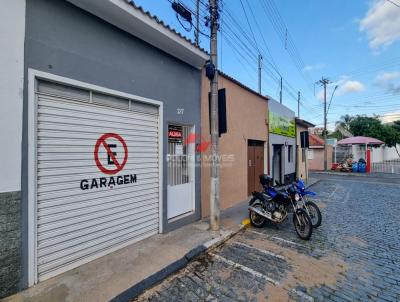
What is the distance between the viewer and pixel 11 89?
2.71 meters

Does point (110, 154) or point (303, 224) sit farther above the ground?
point (110, 154)

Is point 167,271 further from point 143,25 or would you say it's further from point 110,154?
point 143,25

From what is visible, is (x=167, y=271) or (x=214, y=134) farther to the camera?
(x=214, y=134)

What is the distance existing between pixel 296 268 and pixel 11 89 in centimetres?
480

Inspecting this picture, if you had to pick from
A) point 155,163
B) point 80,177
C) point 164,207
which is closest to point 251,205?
point 164,207

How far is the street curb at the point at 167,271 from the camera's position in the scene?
9.41 feet

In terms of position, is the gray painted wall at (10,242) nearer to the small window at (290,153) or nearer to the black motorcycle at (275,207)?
the black motorcycle at (275,207)

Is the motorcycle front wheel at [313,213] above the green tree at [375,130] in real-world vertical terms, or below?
below

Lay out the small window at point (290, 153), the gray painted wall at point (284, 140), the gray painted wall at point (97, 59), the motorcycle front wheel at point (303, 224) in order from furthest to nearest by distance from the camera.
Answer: the small window at point (290, 153)
the gray painted wall at point (284, 140)
the motorcycle front wheel at point (303, 224)
the gray painted wall at point (97, 59)

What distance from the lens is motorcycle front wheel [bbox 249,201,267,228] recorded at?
556 cm

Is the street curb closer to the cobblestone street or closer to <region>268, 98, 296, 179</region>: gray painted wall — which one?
the cobblestone street

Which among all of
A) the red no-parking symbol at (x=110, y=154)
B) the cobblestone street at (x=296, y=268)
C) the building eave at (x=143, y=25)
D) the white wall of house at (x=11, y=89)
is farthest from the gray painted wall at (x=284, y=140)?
the white wall of house at (x=11, y=89)

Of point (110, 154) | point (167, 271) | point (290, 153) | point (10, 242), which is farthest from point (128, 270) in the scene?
point (290, 153)

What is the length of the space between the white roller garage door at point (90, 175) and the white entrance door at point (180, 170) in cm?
54
